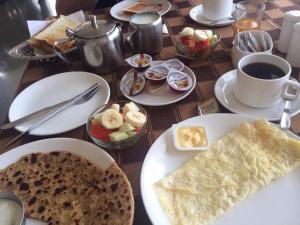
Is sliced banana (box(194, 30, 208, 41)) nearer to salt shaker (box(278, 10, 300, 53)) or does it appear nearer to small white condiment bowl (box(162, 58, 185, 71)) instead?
small white condiment bowl (box(162, 58, 185, 71))

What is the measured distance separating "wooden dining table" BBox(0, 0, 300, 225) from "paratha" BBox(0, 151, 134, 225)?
0.07 meters

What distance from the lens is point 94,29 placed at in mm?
981

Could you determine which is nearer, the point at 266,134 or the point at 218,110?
the point at 266,134

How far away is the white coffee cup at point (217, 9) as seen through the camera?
1.18m

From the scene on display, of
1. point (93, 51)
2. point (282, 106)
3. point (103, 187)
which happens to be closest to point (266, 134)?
point (282, 106)

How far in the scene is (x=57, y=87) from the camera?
3.31ft

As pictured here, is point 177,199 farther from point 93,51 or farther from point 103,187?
point 93,51

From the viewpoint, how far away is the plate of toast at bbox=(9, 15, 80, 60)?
3.70 feet

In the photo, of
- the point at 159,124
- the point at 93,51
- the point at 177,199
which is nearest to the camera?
the point at 177,199

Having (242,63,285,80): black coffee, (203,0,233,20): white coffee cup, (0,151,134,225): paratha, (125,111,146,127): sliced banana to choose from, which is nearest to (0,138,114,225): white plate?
(0,151,134,225): paratha

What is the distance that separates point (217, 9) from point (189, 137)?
745 millimetres

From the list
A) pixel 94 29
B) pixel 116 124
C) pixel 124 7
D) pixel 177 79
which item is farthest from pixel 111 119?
pixel 124 7

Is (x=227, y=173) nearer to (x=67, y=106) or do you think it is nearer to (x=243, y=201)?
(x=243, y=201)

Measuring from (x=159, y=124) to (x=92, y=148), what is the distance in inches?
9.0
